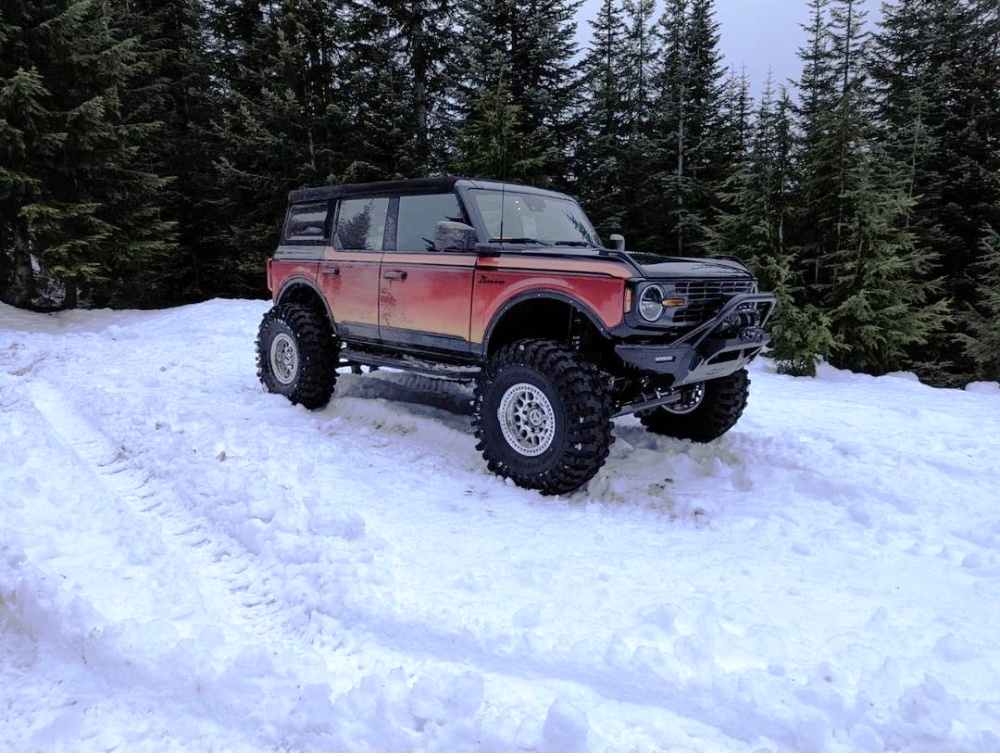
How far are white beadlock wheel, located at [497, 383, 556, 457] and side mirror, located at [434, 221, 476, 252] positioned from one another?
3.77 feet

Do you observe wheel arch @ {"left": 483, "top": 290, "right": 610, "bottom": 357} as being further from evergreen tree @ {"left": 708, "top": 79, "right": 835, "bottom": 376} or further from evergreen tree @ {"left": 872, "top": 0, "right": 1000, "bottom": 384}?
evergreen tree @ {"left": 872, "top": 0, "right": 1000, "bottom": 384}

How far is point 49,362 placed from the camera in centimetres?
829

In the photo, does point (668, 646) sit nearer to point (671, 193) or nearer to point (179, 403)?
point (179, 403)

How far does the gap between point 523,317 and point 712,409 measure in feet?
6.28

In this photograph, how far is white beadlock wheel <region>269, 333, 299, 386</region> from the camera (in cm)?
650

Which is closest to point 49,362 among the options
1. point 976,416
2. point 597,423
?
point 597,423

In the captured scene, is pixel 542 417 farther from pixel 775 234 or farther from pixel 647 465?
pixel 775 234

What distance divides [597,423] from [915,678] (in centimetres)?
214

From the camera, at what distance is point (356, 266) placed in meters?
5.83

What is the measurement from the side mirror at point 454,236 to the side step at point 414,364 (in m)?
1.01

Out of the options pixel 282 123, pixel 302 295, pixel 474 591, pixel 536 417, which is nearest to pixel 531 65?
pixel 282 123

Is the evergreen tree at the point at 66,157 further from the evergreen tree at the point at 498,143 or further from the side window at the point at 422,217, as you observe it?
the side window at the point at 422,217

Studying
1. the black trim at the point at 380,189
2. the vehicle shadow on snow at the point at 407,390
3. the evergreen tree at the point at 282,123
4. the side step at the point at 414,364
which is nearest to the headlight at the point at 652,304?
the side step at the point at 414,364

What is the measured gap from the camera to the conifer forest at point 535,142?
11805 mm
